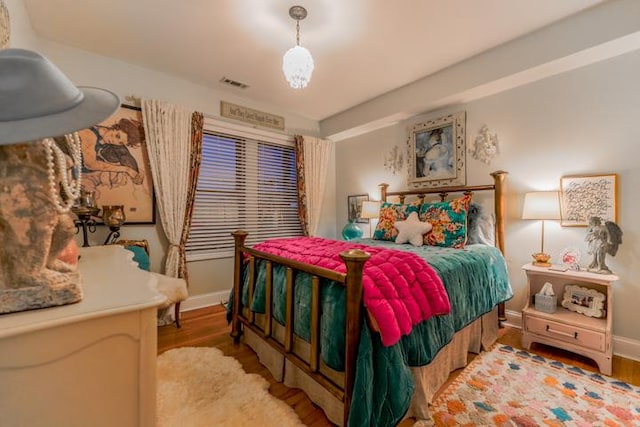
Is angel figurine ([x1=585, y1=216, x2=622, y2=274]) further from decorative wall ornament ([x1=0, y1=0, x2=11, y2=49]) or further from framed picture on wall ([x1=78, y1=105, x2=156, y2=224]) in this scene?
A: framed picture on wall ([x1=78, y1=105, x2=156, y2=224])

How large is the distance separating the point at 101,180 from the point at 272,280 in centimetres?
205

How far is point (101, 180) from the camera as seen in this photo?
2533mm

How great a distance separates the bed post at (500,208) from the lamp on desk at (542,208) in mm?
258

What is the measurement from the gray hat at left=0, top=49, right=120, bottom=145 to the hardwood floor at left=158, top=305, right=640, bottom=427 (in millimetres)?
1654

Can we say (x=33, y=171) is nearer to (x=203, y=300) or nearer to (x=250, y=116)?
(x=203, y=300)

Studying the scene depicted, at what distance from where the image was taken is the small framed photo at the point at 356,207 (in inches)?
161

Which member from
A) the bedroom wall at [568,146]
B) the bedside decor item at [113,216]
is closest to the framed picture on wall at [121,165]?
the bedside decor item at [113,216]

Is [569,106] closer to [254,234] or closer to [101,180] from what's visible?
[254,234]

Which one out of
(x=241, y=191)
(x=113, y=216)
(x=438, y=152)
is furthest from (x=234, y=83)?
(x=438, y=152)

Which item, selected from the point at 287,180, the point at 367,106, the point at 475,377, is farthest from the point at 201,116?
the point at 475,377

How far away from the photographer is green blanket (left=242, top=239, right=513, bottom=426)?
1.19 m

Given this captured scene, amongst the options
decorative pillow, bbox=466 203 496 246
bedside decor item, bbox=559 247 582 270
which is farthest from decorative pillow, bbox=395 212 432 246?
bedside decor item, bbox=559 247 582 270

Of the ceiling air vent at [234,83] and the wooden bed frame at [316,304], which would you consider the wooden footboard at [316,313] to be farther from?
the ceiling air vent at [234,83]

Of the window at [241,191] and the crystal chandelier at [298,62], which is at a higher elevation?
the crystal chandelier at [298,62]
